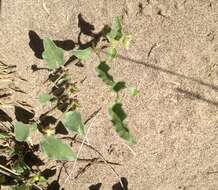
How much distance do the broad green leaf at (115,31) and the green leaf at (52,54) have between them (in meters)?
0.20

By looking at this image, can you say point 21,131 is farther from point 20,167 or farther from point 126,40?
point 126,40

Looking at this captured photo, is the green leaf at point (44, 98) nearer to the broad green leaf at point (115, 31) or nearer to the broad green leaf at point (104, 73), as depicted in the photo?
the broad green leaf at point (104, 73)

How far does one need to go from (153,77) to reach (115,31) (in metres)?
A: 0.26

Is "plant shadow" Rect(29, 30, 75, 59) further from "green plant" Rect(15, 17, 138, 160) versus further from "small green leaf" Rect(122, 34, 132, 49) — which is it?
"small green leaf" Rect(122, 34, 132, 49)

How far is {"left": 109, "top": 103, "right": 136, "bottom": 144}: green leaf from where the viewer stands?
5.61 feet

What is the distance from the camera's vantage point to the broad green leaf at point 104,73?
5.86 feet

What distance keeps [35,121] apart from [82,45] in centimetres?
38

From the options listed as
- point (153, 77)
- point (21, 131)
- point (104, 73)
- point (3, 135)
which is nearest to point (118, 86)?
point (104, 73)

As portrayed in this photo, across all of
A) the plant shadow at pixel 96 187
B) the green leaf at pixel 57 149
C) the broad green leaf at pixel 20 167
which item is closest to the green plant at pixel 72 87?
the green leaf at pixel 57 149

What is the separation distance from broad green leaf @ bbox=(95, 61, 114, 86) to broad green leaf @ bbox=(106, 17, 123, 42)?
0.11 metres

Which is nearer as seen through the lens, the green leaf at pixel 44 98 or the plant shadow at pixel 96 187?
the green leaf at pixel 44 98

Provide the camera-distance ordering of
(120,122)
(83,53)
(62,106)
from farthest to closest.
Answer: (62,106) < (83,53) < (120,122)

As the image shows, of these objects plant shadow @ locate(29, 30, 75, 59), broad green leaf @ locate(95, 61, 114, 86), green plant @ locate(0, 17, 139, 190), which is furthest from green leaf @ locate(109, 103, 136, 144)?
plant shadow @ locate(29, 30, 75, 59)

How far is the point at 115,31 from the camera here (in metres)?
1.79
